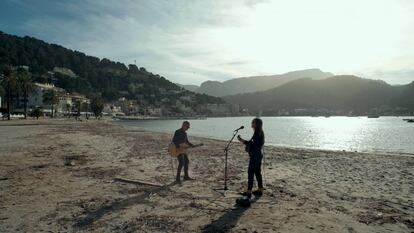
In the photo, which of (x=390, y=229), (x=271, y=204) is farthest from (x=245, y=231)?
(x=390, y=229)

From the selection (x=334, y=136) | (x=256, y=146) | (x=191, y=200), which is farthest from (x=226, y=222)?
(x=334, y=136)

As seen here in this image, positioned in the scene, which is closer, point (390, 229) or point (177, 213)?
point (390, 229)

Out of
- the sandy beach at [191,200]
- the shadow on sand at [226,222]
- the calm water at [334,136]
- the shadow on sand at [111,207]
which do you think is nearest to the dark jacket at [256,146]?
the sandy beach at [191,200]

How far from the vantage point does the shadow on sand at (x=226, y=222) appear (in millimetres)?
6642

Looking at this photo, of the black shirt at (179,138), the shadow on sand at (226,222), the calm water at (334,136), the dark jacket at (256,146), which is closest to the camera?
the shadow on sand at (226,222)

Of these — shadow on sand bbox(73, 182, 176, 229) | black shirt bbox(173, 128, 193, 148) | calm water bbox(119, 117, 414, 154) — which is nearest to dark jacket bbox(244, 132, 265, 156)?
black shirt bbox(173, 128, 193, 148)

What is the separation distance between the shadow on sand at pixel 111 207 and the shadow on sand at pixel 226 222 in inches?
89.1

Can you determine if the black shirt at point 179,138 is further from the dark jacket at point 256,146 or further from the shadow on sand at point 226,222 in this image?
the shadow on sand at point 226,222

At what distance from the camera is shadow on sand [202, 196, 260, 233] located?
21.8 feet

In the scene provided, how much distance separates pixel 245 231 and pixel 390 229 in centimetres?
295

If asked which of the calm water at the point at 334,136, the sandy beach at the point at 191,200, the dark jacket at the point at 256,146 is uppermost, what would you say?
the dark jacket at the point at 256,146

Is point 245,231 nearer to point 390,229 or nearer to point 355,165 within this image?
point 390,229

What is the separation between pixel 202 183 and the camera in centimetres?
1093

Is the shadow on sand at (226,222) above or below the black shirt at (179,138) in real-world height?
below
